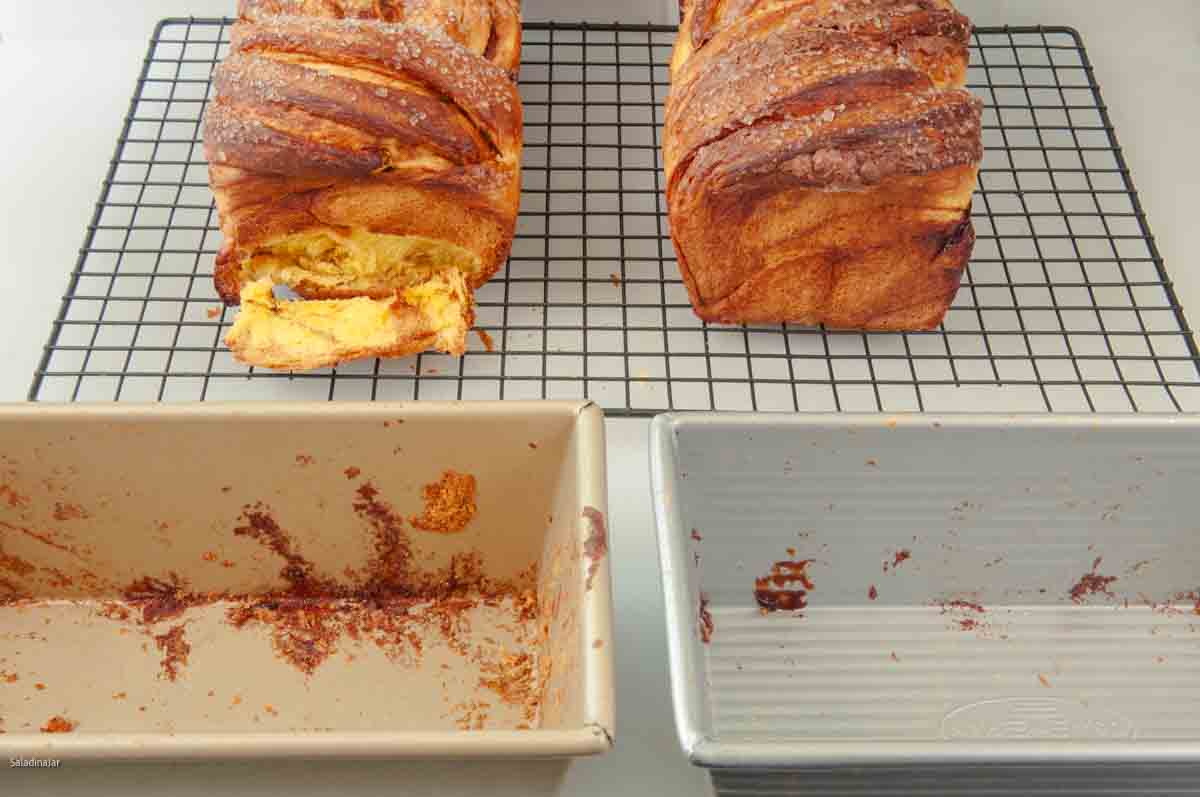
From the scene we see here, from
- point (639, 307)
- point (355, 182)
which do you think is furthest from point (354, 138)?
point (639, 307)

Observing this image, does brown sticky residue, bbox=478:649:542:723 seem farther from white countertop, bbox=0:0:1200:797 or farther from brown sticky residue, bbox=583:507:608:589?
brown sticky residue, bbox=583:507:608:589

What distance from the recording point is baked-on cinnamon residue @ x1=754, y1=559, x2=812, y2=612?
1253 millimetres

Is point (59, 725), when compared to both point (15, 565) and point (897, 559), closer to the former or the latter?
point (15, 565)

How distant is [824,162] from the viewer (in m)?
1.35

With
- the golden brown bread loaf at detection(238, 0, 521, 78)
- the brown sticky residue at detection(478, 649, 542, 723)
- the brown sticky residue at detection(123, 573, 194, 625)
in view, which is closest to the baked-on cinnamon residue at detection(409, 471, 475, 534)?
the brown sticky residue at detection(478, 649, 542, 723)

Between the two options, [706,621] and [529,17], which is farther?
[529,17]

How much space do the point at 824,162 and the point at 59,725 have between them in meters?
1.07

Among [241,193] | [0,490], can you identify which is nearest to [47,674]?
[0,490]

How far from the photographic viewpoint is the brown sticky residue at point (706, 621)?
4.00 feet

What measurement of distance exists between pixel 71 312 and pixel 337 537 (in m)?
0.62

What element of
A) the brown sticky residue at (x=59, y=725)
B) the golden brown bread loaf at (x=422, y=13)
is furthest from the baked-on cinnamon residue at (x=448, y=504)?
the golden brown bread loaf at (x=422, y=13)

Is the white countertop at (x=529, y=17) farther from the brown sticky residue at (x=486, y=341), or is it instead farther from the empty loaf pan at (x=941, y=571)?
the brown sticky residue at (x=486, y=341)

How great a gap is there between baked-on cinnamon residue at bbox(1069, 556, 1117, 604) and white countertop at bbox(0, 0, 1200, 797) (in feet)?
1.67

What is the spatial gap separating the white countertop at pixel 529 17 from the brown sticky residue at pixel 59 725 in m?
0.16
